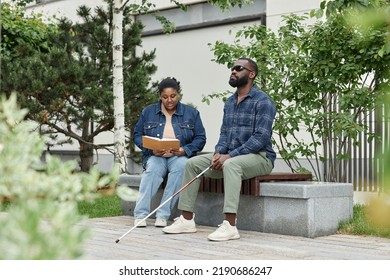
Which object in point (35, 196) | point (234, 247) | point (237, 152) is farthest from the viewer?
point (237, 152)

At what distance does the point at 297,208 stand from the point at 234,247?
2.48ft

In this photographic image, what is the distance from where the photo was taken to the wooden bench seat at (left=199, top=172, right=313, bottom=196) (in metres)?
5.83

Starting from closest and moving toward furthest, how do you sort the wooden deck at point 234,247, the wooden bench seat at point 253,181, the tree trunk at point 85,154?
the wooden deck at point 234,247 < the wooden bench seat at point 253,181 < the tree trunk at point 85,154

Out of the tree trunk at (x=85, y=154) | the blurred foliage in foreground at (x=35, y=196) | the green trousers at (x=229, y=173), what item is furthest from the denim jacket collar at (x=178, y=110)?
the tree trunk at (x=85, y=154)

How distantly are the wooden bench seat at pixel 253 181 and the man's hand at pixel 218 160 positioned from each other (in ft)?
0.90

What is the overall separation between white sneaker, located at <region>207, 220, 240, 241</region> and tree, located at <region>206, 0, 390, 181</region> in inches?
75.5

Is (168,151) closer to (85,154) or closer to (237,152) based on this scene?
(237,152)

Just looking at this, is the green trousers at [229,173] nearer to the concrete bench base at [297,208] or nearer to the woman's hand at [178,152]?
the concrete bench base at [297,208]

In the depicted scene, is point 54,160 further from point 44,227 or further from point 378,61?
point 378,61

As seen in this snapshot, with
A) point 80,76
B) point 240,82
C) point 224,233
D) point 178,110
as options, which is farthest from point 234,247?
point 80,76

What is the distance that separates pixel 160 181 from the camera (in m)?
6.42

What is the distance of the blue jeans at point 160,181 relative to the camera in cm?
630

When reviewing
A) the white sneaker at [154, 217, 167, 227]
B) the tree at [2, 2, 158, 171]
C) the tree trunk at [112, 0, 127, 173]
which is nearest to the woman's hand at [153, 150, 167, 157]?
the white sneaker at [154, 217, 167, 227]
